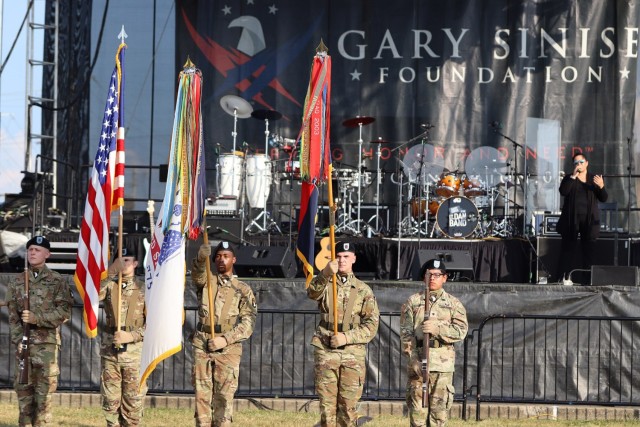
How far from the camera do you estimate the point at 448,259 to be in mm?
15727

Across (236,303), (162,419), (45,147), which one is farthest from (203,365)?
(45,147)

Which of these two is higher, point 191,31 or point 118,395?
point 191,31

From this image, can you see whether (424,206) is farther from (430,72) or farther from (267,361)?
(267,361)

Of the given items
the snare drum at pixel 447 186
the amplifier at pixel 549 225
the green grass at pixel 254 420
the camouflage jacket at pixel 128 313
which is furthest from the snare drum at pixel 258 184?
the camouflage jacket at pixel 128 313

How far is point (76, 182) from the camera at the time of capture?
20672 millimetres

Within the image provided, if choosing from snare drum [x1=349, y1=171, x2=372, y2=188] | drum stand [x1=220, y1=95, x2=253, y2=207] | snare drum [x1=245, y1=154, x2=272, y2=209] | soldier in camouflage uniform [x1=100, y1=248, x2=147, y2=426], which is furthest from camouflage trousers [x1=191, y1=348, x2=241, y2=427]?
drum stand [x1=220, y1=95, x2=253, y2=207]

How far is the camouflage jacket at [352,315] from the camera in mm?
10336

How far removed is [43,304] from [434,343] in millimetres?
3593

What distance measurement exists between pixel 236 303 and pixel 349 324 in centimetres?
101

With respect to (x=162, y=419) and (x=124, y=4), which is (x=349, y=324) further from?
(x=124, y=4)

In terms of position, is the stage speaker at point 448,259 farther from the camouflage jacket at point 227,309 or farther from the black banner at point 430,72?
the camouflage jacket at point 227,309

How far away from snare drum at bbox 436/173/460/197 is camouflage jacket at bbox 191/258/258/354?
919cm

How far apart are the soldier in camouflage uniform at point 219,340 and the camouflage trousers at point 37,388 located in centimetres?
148

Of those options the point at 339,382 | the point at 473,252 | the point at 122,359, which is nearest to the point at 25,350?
the point at 122,359
